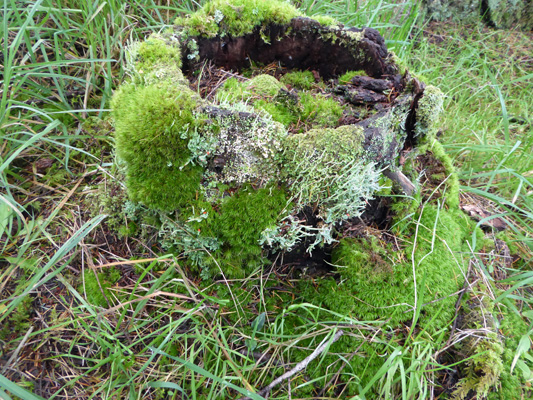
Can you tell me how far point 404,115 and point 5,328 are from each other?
2537 millimetres

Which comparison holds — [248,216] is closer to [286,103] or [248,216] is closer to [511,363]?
[286,103]

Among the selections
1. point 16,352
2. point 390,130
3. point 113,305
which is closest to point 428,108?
point 390,130

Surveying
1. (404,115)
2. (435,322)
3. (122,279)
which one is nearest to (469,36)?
(404,115)

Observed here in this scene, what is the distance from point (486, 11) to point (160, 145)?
5353mm

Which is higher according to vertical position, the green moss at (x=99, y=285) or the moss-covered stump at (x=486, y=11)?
the moss-covered stump at (x=486, y=11)

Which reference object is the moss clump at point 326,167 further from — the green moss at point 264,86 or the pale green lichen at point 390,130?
the green moss at point 264,86

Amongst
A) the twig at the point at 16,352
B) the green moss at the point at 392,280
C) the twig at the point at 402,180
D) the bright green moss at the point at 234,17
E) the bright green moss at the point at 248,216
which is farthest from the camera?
the bright green moss at the point at 234,17

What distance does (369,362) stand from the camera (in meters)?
1.77

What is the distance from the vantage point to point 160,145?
1.69m

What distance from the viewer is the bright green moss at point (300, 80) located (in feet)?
7.92

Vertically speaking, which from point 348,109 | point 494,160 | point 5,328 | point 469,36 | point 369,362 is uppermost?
point 469,36

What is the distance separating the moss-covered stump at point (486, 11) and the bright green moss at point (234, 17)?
342cm

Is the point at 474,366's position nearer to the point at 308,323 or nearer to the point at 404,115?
the point at 308,323

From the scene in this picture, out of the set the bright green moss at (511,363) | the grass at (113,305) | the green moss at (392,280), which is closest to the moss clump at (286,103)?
the green moss at (392,280)
